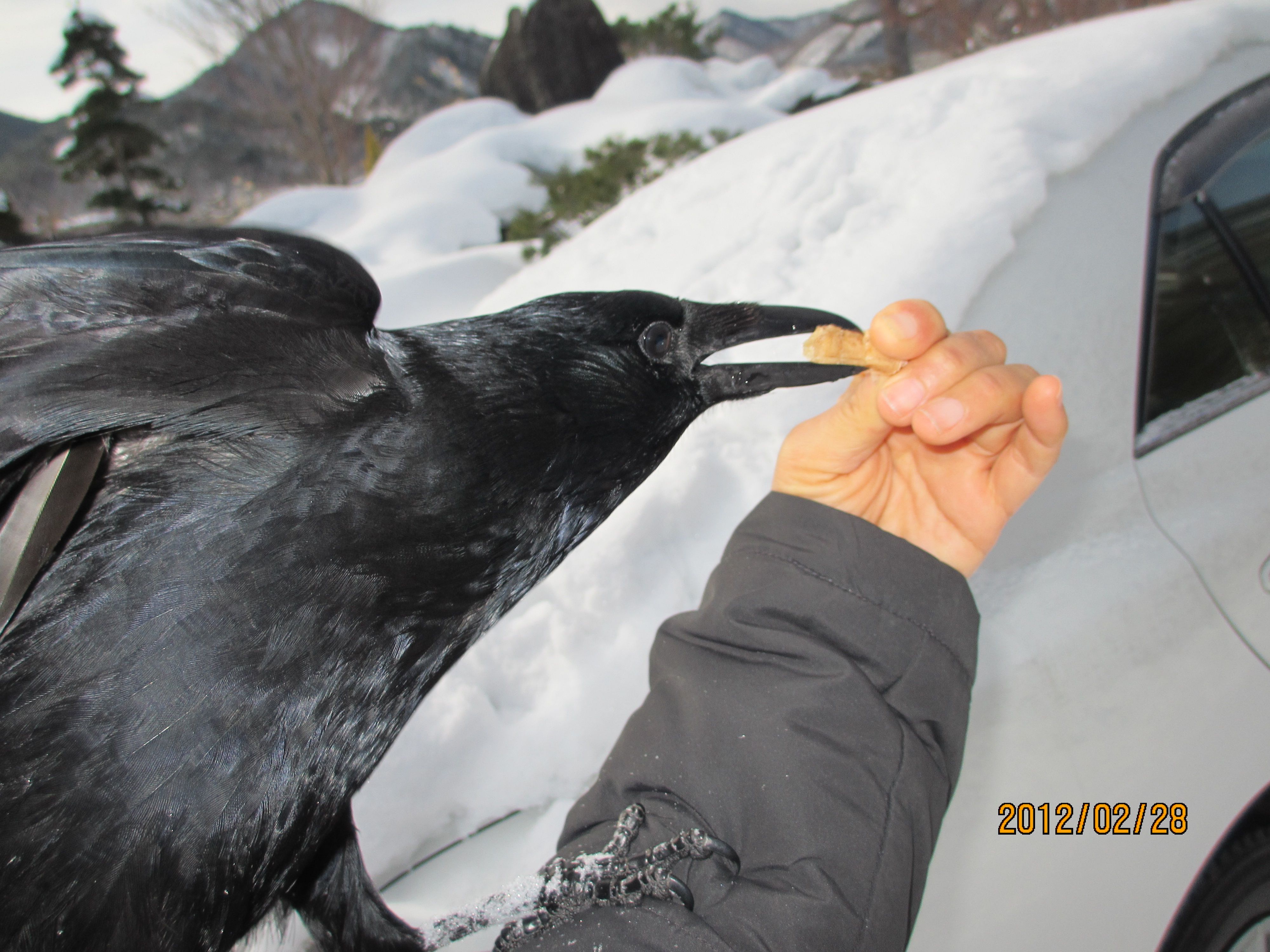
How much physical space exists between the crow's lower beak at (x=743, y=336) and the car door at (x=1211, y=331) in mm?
755

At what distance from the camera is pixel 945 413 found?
1.13 meters

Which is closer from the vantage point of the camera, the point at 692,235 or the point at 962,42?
the point at 692,235

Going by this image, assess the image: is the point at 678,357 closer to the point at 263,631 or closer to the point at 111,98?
the point at 263,631

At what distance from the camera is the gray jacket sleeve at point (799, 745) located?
3.32ft

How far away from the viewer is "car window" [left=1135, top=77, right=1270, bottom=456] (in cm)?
168

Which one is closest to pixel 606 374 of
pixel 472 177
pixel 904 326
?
pixel 904 326

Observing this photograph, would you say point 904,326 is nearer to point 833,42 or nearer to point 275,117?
point 275,117

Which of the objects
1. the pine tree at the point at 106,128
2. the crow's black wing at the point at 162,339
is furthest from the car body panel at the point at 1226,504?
the pine tree at the point at 106,128

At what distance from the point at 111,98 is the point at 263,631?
22162 mm

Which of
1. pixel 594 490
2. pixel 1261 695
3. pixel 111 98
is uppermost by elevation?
pixel 111 98

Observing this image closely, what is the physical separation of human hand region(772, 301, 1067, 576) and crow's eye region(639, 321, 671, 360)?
0.34 m

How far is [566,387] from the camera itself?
1439mm

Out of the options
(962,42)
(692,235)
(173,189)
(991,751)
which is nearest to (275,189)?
(173,189)
